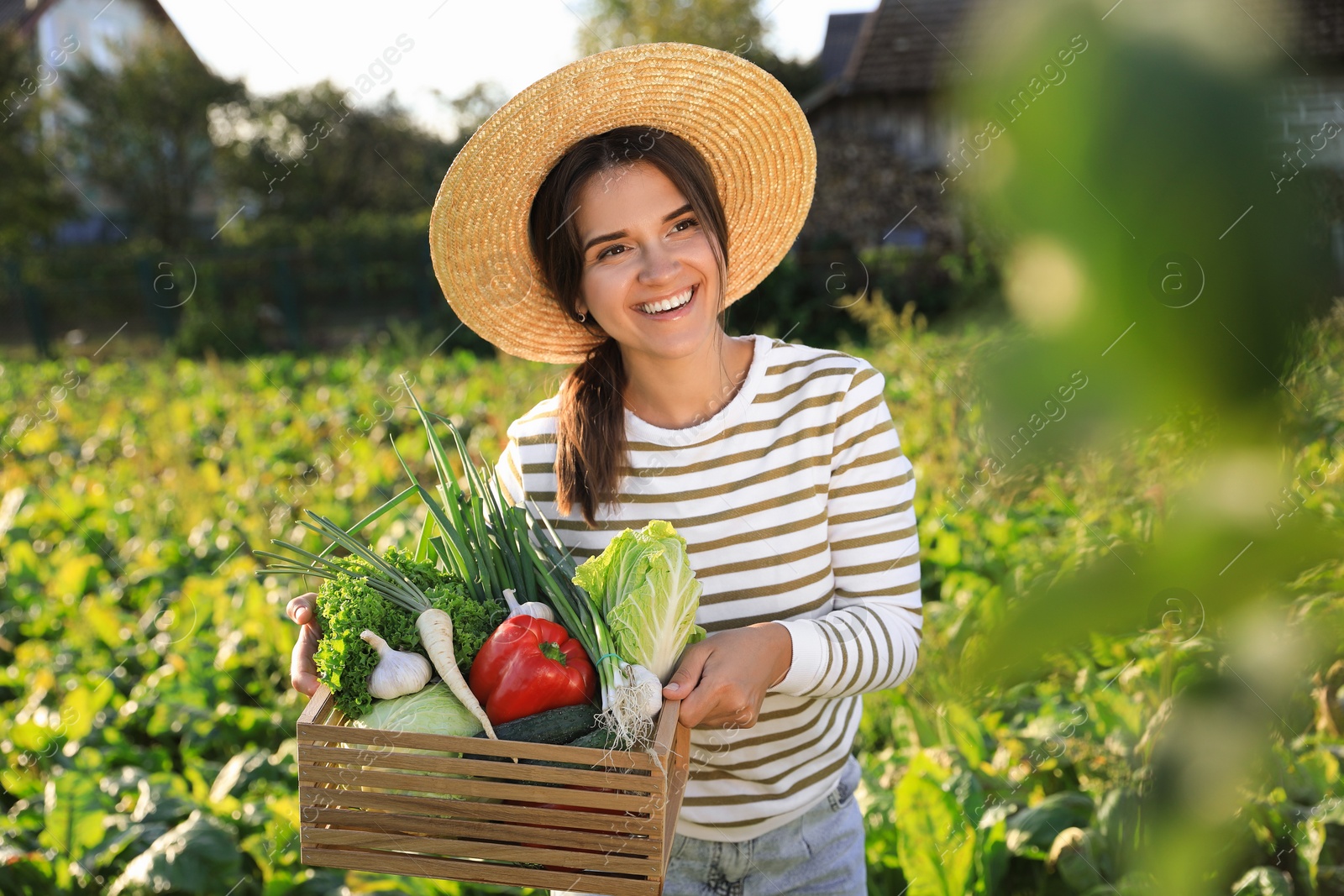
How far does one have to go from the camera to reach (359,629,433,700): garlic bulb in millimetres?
1430

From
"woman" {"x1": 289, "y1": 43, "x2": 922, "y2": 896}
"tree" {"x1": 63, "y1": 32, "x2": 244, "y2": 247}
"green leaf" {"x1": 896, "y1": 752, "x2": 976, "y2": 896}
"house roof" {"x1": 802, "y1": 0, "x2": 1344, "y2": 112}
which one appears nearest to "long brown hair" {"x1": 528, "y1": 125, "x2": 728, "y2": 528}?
"woman" {"x1": 289, "y1": 43, "x2": 922, "y2": 896}

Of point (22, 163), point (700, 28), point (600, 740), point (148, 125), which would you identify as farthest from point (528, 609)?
point (700, 28)

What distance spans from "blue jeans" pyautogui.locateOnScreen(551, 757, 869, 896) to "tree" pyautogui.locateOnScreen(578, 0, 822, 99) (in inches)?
891

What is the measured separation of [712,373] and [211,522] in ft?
15.1

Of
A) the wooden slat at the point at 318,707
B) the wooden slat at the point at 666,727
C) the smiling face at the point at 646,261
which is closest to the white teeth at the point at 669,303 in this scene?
the smiling face at the point at 646,261

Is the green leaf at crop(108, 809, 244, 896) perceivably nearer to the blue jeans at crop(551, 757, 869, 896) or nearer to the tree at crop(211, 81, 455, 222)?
the blue jeans at crop(551, 757, 869, 896)

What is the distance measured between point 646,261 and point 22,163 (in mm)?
23970

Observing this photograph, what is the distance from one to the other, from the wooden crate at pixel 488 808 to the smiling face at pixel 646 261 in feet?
2.28

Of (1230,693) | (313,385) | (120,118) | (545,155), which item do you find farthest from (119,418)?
(120,118)

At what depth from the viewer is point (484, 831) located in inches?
54.2

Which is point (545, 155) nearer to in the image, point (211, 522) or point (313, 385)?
point (211, 522)

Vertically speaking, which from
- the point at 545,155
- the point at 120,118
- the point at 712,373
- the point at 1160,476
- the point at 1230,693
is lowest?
the point at 1230,693

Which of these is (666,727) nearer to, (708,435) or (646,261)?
(708,435)

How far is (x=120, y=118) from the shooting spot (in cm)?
2325
